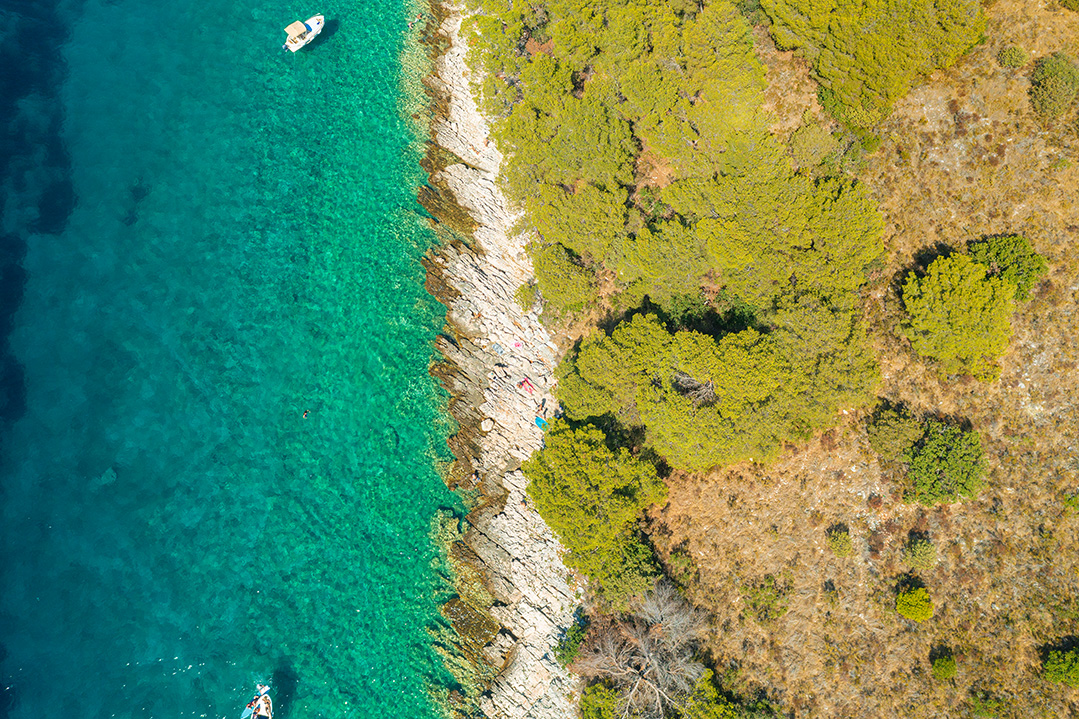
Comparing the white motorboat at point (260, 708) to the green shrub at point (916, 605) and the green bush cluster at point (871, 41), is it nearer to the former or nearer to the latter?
the green shrub at point (916, 605)

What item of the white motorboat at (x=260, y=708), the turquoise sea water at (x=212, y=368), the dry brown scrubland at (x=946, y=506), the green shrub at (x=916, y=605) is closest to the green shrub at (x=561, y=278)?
the turquoise sea water at (x=212, y=368)

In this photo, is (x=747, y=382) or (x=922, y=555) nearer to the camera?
(x=922, y=555)

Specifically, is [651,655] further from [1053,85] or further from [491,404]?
[1053,85]

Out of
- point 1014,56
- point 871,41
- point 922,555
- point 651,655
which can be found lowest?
point 651,655

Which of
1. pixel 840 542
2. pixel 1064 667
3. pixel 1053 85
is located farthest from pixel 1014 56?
pixel 1064 667

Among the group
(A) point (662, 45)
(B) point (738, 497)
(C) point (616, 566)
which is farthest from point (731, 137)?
(C) point (616, 566)
